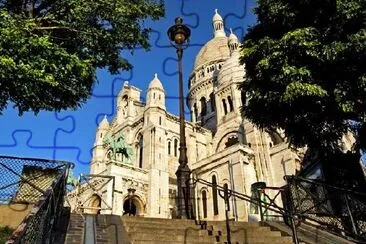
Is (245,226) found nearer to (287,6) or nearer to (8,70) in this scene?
(8,70)

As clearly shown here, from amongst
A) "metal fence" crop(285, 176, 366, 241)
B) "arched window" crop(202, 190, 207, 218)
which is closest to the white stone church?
→ "arched window" crop(202, 190, 207, 218)

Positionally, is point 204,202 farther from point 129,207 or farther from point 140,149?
point 140,149

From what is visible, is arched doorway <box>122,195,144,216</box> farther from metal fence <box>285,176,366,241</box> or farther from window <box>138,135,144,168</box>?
metal fence <box>285,176,366,241</box>

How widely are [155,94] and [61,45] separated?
29501mm

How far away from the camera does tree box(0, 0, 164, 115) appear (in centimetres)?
1086

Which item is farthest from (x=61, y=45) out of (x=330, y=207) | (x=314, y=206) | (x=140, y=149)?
(x=140, y=149)

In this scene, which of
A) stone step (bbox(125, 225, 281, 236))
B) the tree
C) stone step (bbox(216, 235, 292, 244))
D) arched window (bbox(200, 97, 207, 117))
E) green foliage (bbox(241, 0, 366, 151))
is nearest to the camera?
stone step (bbox(216, 235, 292, 244))

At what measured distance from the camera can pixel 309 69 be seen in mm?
13555

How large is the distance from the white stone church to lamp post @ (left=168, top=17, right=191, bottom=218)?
46.8ft

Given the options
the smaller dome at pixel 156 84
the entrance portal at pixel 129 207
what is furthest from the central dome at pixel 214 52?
the entrance portal at pixel 129 207

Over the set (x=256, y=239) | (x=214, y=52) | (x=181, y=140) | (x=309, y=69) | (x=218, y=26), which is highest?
(x=218, y=26)

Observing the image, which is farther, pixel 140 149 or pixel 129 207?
pixel 140 149

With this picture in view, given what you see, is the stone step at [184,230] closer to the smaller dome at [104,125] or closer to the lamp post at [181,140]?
the lamp post at [181,140]

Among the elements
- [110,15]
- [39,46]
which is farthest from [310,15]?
[39,46]
